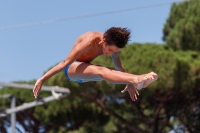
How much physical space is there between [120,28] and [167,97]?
15162mm

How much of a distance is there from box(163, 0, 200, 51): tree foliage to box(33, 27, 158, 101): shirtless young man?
45.7 ft

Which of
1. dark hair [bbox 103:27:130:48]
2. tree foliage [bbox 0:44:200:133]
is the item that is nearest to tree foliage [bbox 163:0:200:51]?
tree foliage [bbox 0:44:200:133]

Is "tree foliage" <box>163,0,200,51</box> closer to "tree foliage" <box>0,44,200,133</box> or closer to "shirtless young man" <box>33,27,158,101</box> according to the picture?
"tree foliage" <box>0,44,200,133</box>

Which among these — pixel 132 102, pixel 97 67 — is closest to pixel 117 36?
pixel 97 67

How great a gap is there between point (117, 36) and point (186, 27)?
14.6 m

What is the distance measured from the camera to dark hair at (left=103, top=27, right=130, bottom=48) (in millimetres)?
4609

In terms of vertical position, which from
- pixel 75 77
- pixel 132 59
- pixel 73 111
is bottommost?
pixel 73 111

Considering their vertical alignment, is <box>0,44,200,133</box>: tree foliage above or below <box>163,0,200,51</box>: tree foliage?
below

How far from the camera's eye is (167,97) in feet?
64.2

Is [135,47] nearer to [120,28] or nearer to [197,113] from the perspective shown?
[197,113]

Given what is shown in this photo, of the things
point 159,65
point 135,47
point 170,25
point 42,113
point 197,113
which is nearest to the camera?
point 159,65

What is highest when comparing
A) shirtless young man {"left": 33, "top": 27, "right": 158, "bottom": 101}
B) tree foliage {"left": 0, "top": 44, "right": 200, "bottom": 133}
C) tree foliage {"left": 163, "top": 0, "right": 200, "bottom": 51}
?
shirtless young man {"left": 33, "top": 27, "right": 158, "bottom": 101}

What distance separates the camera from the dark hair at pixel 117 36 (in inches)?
181

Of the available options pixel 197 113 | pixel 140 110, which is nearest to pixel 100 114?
pixel 140 110
